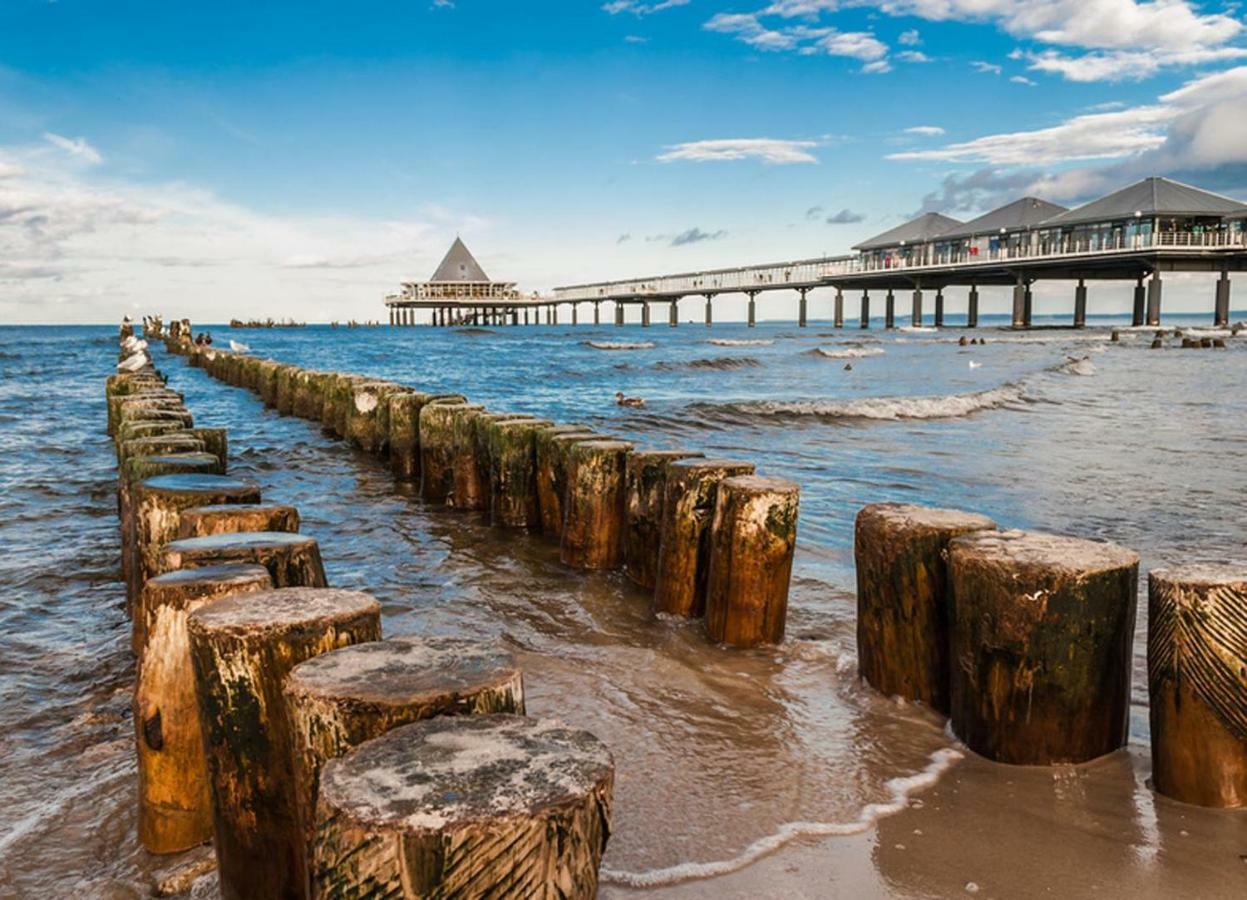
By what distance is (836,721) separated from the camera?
3.92 m

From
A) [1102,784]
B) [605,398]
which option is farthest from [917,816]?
[605,398]

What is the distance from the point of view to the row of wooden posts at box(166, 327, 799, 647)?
15.5 feet

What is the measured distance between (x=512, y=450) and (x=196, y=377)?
2338 cm

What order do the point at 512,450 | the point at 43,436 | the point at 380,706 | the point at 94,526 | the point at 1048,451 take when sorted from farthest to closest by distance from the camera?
the point at 43,436 < the point at 1048,451 < the point at 94,526 < the point at 512,450 < the point at 380,706

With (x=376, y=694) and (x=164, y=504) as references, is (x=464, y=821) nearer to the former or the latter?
(x=376, y=694)

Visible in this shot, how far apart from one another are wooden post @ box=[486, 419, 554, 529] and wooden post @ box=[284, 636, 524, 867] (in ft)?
16.3

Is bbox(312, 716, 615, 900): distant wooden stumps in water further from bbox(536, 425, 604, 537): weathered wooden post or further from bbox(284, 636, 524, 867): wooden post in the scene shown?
bbox(536, 425, 604, 537): weathered wooden post

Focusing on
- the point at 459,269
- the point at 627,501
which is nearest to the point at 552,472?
the point at 627,501

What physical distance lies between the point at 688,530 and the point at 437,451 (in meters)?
4.19

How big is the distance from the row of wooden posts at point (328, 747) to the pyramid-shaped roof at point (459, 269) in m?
97.1

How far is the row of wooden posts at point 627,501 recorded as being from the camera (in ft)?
15.5

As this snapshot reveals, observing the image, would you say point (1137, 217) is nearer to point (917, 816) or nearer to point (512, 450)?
point (512, 450)

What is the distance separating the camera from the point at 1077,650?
323 centimetres

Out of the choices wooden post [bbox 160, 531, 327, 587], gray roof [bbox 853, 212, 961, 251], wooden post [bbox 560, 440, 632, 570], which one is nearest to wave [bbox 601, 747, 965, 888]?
wooden post [bbox 160, 531, 327, 587]
